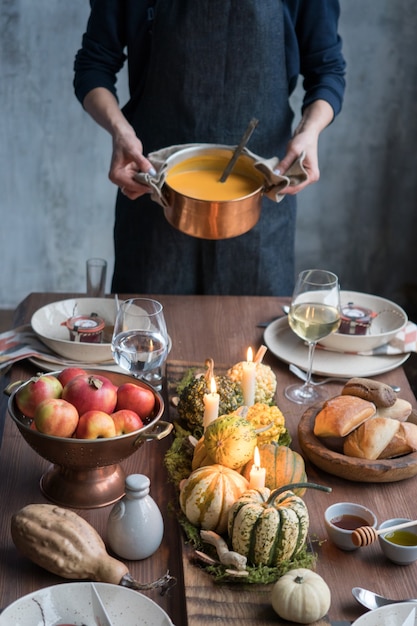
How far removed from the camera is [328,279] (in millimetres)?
1693

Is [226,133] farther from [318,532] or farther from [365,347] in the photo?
[318,532]

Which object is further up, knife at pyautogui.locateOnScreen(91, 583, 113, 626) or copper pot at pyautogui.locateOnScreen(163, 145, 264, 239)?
copper pot at pyautogui.locateOnScreen(163, 145, 264, 239)

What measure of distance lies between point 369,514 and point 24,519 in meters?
0.51

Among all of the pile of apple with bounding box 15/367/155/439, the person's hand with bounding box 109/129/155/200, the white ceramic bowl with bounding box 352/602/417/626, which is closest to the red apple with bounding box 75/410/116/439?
the pile of apple with bounding box 15/367/155/439

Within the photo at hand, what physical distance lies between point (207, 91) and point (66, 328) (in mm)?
878

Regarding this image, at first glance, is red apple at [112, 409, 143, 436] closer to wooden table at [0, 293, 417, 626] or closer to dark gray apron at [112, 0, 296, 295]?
wooden table at [0, 293, 417, 626]

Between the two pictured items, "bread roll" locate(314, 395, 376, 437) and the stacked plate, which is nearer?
"bread roll" locate(314, 395, 376, 437)

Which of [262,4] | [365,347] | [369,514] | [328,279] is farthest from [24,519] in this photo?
[262,4]

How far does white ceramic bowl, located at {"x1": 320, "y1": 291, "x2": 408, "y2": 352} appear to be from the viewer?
183 cm

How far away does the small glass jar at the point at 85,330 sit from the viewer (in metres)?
1.78

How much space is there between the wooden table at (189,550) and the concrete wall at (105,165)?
2.17 m

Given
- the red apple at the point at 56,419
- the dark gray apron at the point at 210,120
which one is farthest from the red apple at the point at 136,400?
the dark gray apron at the point at 210,120

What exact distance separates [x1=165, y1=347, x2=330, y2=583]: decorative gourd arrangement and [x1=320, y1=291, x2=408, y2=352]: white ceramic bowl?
419 millimetres

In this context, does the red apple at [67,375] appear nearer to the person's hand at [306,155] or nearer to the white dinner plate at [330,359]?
the white dinner plate at [330,359]
